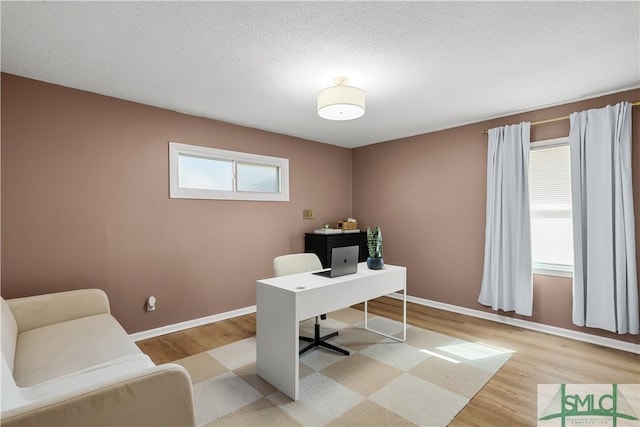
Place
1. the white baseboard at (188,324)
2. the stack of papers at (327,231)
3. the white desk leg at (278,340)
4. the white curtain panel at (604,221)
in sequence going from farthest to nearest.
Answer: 1. the stack of papers at (327,231)
2. the white baseboard at (188,324)
3. the white curtain panel at (604,221)
4. the white desk leg at (278,340)

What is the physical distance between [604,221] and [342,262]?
249cm

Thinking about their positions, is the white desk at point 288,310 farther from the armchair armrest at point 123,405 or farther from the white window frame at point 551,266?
the white window frame at point 551,266

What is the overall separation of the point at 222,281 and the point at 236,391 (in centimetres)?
170

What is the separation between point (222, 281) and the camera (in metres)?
3.73

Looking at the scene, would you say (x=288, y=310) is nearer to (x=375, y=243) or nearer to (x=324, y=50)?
(x=375, y=243)

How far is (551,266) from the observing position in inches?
130

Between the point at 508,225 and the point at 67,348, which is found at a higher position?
the point at 508,225

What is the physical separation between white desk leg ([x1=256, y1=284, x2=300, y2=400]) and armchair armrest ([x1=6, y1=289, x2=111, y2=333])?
141cm

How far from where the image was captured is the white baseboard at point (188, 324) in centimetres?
312

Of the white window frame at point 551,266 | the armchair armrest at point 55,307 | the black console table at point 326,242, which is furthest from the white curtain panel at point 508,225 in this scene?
the armchair armrest at point 55,307

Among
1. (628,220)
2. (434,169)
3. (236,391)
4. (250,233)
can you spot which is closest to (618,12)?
(628,220)

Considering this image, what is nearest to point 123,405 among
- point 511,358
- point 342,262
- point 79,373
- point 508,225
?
point 79,373

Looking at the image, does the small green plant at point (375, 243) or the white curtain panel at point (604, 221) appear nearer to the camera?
the white curtain panel at point (604, 221)

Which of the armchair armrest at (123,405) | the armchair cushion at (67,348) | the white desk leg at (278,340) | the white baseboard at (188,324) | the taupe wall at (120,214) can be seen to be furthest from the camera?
the white baseboard at (188,324)
